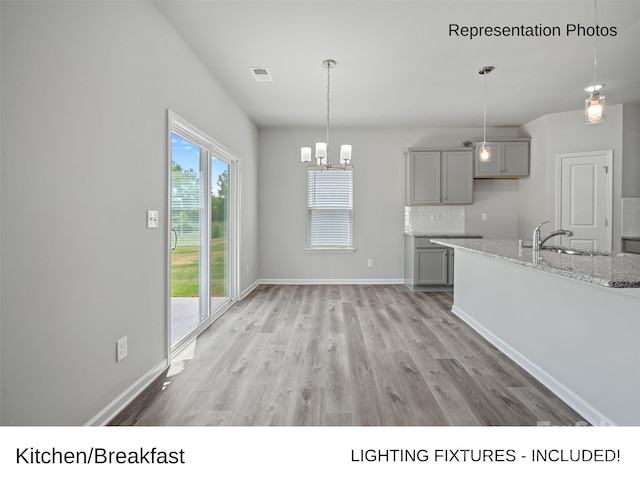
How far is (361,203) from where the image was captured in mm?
6156

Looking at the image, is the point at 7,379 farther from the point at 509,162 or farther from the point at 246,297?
the point at 509,162

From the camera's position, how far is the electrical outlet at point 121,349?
2.10 meters

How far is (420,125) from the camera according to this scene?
5.96 metres

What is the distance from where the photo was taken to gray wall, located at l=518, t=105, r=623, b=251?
15.9ft

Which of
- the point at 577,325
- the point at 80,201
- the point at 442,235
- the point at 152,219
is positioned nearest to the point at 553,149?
the point at 442,235

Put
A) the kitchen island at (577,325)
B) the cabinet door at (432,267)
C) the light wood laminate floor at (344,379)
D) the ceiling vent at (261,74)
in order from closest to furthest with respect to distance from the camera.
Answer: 1. the kitchen island at (577,325)
2. the light wood laminate floor at (344,379)
3. the ceiling vent at (261,74)
4. the cabinet door at (432,267)

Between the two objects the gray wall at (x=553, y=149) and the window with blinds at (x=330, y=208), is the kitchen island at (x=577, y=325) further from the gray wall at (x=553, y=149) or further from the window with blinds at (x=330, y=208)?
the window with blinds at (x=330, y=208)

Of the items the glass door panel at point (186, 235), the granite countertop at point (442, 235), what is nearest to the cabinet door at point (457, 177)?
the granite countertop at point (442, 235)

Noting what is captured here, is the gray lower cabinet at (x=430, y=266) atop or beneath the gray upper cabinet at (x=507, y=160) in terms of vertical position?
beneath

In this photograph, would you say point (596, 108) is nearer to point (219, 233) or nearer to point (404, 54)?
point (404, 54)

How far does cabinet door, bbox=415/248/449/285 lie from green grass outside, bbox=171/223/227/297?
307cm

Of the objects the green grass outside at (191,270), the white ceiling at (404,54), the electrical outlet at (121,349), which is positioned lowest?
the electrical outlet at (121,349)

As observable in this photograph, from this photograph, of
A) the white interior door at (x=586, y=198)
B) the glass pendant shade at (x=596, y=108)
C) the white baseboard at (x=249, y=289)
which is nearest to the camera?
the glass pendant shade at (x=596, y=108)
